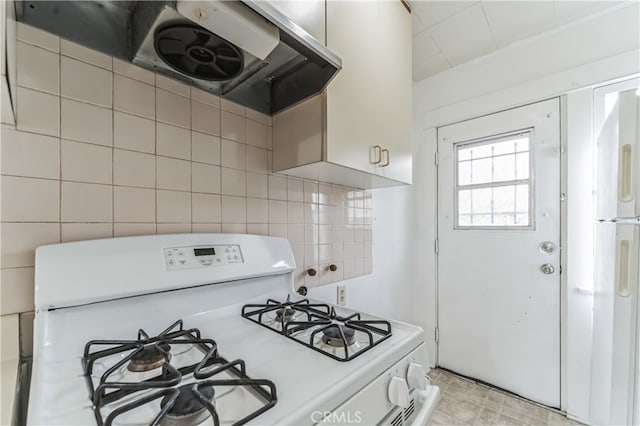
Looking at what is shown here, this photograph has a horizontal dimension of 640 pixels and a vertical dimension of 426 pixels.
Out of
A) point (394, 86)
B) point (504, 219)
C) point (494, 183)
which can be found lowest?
point (504, 219)

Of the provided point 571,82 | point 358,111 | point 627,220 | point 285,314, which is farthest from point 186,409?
point 571,82

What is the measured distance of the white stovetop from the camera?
456 millimetres

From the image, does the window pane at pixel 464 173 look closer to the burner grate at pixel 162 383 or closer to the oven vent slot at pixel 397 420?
the oven vent slot at pixel 397 420

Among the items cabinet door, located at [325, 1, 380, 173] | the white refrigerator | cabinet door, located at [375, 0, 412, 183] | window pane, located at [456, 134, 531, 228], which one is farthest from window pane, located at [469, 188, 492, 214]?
cabinet door, located at [325, 1, 380, 173]

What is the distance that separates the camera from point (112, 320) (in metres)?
0.72

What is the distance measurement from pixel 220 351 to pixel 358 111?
0.91m

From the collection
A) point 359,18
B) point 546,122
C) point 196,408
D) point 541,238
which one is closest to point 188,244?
point 196,408

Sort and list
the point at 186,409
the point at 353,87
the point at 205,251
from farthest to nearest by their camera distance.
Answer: the point at 353,87 → the point at 205,251 → the point at 186,409

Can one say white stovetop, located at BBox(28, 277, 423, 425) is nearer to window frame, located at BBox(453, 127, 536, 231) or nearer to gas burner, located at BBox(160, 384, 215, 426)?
gas burner, located at BBox(160, 384, 215, 426)

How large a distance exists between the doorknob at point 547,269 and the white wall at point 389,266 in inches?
32.8

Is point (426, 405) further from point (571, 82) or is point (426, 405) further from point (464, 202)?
point (571, 82)

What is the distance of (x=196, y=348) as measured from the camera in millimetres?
691

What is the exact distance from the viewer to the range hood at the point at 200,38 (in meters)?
0.66

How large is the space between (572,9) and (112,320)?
249cm
